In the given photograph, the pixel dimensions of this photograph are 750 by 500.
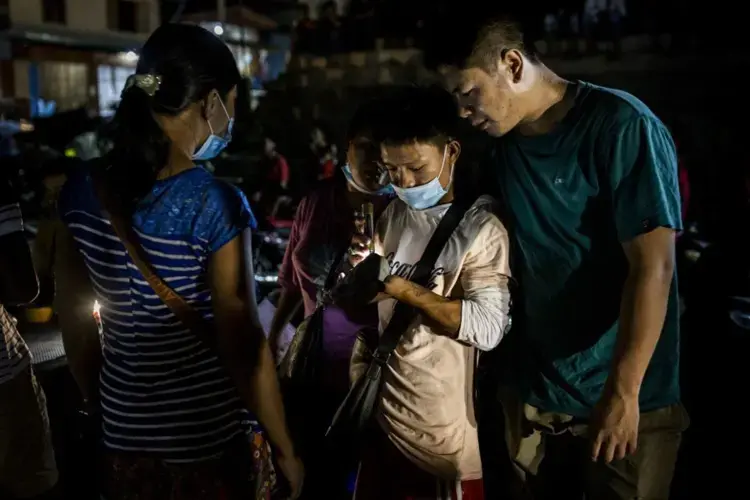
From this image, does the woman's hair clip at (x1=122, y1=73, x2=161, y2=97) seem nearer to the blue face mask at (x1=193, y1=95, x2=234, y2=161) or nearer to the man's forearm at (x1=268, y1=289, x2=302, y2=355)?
the blue face mask at (x1=193, y1=95, x2=234, y2=161)

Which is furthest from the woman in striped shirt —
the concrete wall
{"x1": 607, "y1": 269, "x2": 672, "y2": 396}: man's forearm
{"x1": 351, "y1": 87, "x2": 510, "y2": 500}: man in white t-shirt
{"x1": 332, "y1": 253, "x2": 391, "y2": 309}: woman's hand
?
the concrete wall

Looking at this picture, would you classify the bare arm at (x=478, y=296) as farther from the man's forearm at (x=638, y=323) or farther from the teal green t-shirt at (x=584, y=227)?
the man's forearm at (x=638, y=323)

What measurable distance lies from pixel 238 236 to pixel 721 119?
1278 centimetres

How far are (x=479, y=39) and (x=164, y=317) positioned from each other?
4.34ft

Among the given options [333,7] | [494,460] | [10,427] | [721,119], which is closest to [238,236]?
[10,427]

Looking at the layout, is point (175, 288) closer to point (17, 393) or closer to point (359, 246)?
point (359, 246)

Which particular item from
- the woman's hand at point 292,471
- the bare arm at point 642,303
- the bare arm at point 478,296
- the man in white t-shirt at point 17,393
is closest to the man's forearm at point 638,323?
the bare arm at point 642,303

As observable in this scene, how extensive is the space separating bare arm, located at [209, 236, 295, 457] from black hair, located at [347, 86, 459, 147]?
0.90 metres

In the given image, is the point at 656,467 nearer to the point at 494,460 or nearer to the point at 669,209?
the point at 669,209

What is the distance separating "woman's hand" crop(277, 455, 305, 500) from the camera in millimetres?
2080

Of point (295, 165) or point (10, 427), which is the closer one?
point (10, 427)

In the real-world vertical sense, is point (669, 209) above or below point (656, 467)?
above

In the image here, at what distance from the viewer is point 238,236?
1.88 meters

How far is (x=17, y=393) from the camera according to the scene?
2975 mm
